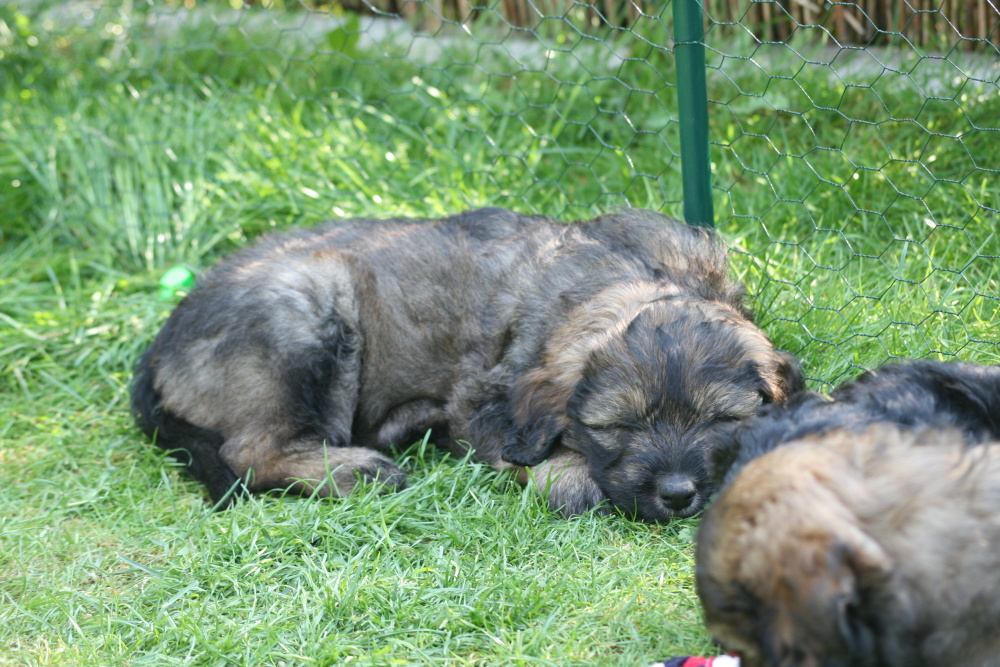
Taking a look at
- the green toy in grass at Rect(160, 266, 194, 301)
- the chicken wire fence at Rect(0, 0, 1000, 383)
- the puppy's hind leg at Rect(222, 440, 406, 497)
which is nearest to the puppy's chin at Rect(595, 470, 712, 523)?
the puppy's hind leg at Rect(222, 440, 406, 497)

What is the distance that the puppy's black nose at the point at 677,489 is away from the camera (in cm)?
293

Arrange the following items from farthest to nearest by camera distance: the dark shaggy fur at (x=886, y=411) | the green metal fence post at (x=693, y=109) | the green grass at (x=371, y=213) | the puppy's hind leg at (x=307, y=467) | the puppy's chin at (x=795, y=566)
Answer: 1. the green metal fence post at (x=693, y=109)
2. the puppy's hind leg at (x=307, y=467)
3. the green grass at (x=371, y=213)
4. the dark shaggy fur at (x=886, y=411)
5. the puppy's chin at (x=795, y=566)

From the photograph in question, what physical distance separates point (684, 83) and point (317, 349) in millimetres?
1647

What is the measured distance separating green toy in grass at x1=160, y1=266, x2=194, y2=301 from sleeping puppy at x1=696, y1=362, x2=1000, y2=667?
132 inches

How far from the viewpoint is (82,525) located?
346 cm

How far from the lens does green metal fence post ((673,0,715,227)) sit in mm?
3605

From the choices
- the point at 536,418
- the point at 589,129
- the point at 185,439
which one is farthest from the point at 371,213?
the point at 536,418

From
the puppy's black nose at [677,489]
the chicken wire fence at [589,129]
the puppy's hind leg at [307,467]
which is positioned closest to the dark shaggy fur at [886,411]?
the puppy's black nose at [677,489]

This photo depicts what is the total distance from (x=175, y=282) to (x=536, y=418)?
2334 millimetres

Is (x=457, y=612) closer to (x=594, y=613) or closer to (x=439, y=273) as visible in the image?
(x=594, y=613)

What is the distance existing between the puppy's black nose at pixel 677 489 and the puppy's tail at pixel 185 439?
1.43 meters

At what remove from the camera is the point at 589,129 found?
198 inches

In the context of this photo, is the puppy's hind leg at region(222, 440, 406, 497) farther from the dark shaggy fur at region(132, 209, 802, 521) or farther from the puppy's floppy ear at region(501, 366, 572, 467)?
the puppy's floppy ear at region(501, 366, 572, 467)

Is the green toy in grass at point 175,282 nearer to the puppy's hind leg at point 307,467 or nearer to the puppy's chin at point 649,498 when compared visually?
the puppy's hind leg at point 307,467
